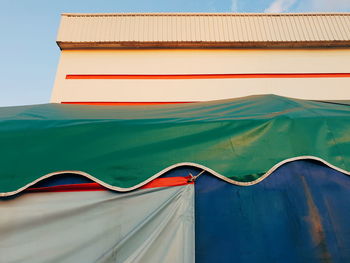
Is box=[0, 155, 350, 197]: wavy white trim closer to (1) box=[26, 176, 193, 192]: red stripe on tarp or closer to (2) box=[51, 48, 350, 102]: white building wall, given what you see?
(1) box=[26, 176, 193, 192]: red stripe on tarp

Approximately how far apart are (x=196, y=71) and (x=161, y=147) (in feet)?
10.5

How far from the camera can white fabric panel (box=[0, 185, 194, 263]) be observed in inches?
65.7

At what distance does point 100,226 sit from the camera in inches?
69.0

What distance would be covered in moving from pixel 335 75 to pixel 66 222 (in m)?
5.31

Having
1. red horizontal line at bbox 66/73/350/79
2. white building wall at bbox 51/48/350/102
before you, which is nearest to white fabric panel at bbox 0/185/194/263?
white building wall at bbox 51/48/350/102

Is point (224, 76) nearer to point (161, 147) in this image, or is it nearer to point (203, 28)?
point (203, 28)

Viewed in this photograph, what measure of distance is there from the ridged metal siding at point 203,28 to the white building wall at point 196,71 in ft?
0.78

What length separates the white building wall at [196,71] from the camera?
180 inches

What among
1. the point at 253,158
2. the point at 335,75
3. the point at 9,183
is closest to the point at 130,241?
the point at 9,183

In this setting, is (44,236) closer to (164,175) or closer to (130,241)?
(130,241)

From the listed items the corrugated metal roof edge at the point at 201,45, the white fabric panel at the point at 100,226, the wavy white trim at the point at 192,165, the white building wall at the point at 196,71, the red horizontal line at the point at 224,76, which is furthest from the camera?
the corrugated metal roof edge at the point at 201,45

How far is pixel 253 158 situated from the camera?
6.21 ft

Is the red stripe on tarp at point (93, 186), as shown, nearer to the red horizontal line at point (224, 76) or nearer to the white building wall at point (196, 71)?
the white building wall at point (196, 71)

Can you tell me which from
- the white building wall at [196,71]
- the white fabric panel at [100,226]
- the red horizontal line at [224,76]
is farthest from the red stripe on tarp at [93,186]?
the red horizontal line at [224,76]
